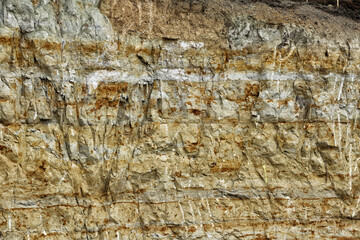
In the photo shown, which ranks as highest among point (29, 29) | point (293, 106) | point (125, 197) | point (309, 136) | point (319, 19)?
point (319, 19)

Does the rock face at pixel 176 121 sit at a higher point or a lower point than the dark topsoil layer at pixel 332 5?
lower

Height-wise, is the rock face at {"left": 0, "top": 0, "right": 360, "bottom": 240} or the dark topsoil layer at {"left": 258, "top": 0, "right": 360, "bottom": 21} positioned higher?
the dark topsoil layer at {"left": 258, "top": 0, "right": 360, "bottom": 21}

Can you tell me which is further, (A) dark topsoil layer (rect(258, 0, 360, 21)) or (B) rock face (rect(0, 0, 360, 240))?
(A) dark topsoil layer (rect(258, 0, 360, 21))

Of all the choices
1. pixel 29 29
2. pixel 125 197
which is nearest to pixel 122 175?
pixel 125 197

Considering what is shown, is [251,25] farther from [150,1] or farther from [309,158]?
[309,158]

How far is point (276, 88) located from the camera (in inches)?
276

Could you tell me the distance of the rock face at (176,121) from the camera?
6.47m

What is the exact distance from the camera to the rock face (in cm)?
647

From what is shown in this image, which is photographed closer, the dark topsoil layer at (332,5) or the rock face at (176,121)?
the rock face at (176,121)

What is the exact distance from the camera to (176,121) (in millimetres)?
6785

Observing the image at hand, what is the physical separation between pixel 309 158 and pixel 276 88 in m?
1.29

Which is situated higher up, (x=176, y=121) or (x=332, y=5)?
(x=332, y=5)

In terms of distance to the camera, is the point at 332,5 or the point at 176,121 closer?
the point at 176,121

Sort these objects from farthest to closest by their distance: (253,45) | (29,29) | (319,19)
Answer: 1. (319,19)
2. (253,45)
3. (29,29)
